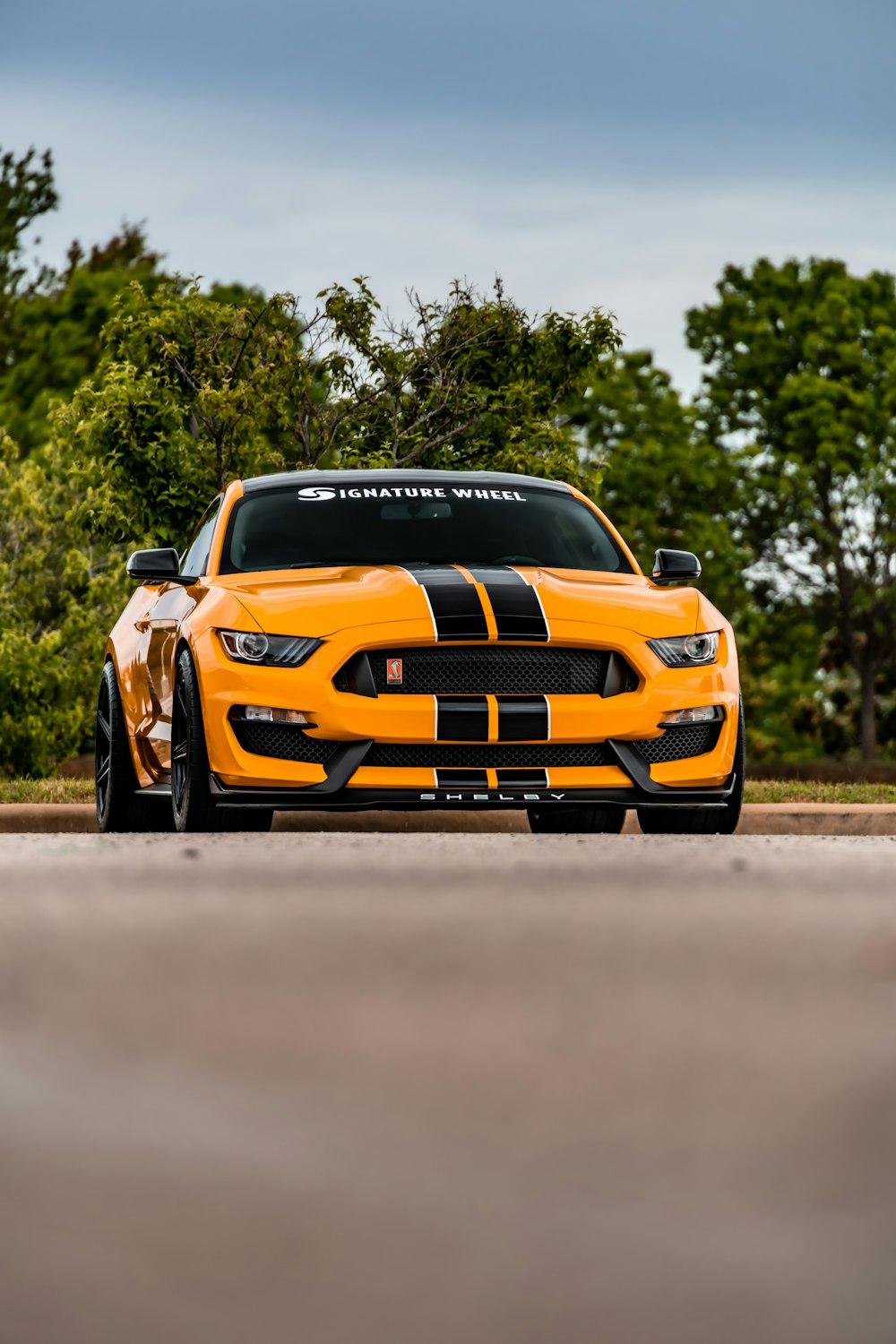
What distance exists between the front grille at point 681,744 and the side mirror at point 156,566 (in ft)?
6.79

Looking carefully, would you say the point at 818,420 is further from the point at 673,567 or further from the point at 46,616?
the point at 673,567

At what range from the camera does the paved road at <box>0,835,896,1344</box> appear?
1.52 meters

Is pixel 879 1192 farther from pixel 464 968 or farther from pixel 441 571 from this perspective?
pixel 441 571

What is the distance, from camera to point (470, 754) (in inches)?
215

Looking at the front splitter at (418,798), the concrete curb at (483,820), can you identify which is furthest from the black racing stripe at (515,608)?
the concrete curb at (483,820)

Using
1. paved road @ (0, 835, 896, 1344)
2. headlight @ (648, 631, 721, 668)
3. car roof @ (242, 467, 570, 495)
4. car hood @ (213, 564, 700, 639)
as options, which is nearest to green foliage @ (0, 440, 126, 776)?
car roof @ (242, 467, 570, 495)

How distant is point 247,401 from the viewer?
41.2ft

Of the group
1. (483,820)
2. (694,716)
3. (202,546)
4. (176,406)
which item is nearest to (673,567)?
(694,716)

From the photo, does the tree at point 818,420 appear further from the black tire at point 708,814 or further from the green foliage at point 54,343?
the black tire at point 708,814

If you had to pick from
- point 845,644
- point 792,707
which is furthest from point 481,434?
point 792,707

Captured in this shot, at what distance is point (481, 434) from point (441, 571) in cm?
801

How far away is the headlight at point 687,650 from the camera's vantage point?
19.0 feet

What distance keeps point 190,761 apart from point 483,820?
3.22 m

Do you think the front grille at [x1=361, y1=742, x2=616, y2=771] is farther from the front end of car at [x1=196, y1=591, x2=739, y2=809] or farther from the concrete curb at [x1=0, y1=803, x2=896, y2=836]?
the concrete curb at [x1=0, y1=803, x2=896, y2=836]
